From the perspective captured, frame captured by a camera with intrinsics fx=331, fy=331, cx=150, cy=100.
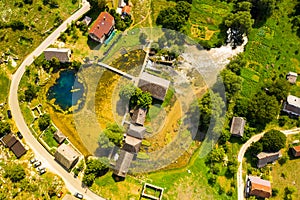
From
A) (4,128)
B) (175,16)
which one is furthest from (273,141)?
(4,128)

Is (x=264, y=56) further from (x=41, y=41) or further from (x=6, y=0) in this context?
(x=6, y=0)

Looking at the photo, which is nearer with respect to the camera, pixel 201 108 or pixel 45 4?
pixel 201 108

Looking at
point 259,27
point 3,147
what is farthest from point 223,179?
point 3,147

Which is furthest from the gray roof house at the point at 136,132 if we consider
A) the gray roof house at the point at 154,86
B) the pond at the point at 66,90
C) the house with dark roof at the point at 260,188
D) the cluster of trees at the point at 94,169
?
the house with dark roof at the point at 260,188

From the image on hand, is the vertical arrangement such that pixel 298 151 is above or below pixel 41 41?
below

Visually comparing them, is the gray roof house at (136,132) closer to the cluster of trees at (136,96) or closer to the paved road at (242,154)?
the cluster of trees at (136,96)

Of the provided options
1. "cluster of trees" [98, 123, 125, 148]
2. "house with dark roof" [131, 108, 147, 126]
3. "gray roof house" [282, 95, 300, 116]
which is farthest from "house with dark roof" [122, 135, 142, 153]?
"gray roof house" [282, 95, 300, 116]

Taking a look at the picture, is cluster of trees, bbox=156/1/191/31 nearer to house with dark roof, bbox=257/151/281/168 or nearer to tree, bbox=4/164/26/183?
house with dark roof, bbox=257/151/281/168
